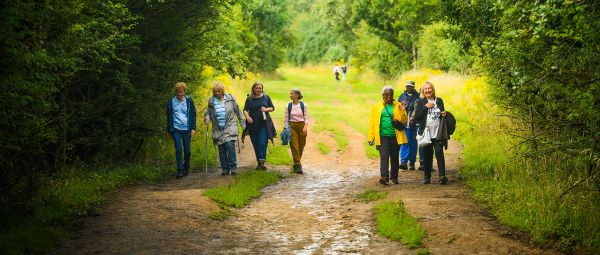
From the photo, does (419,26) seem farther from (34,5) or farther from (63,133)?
(34,5)

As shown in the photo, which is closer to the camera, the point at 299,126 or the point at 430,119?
the point at 430,119

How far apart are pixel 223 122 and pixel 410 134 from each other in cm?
408

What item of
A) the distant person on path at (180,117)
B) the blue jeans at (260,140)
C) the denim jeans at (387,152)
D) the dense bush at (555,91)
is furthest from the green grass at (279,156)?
the dense bush at (555,91)

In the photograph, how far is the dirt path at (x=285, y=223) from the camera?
7.79 m

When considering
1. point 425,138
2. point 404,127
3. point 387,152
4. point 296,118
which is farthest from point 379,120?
point 296,118

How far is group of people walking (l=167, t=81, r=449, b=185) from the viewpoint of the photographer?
11.9m

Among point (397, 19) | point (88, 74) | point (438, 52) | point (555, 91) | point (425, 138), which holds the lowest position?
point (425, 138)

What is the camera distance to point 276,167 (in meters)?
15.9

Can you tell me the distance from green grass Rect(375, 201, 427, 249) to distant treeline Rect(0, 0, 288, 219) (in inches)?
182

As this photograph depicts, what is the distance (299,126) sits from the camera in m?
14.5

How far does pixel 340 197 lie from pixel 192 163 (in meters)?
4.77

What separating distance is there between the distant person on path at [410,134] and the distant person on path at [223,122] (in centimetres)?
362

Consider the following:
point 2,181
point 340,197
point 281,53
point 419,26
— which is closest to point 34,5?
point 2,181

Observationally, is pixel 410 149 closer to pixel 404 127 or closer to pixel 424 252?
pixel 404 127
